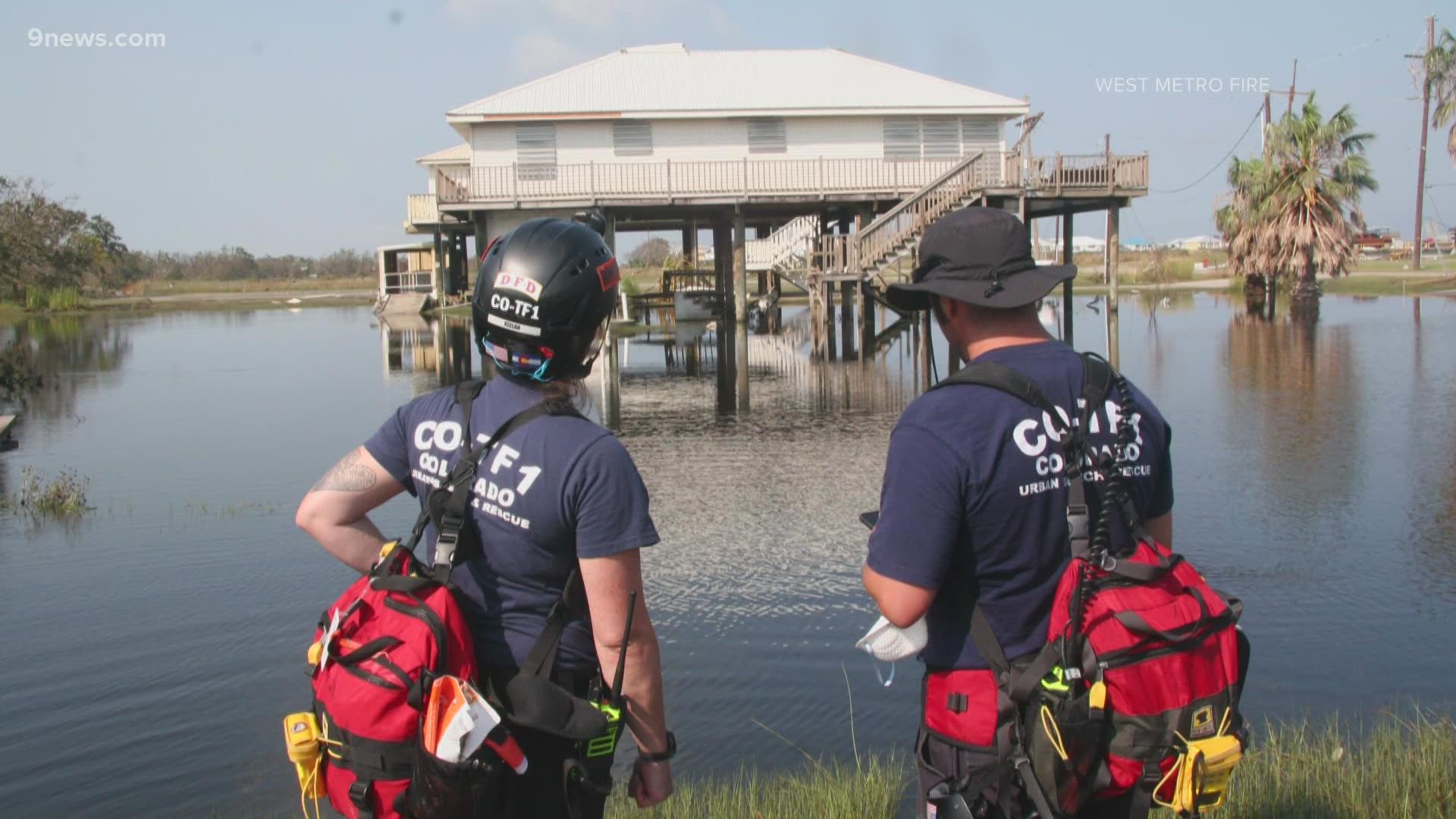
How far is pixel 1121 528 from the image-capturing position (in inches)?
114

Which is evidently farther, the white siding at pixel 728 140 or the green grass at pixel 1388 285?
the green grass at pixel 1388 285

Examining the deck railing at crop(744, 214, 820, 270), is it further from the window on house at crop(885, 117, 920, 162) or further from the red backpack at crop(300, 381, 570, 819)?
the red backpack at crop(300, 381, 570, 819)

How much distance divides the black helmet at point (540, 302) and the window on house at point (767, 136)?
30189 millimetres

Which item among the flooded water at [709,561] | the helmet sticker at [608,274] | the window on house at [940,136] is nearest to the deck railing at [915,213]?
the window on house at [940,136]

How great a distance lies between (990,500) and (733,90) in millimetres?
32437

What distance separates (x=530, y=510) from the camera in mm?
2730

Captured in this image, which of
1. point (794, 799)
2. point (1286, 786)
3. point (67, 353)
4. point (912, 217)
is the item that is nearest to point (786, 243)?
point (912, 217)

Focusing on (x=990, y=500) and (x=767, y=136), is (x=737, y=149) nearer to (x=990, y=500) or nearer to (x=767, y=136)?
(x=767, y=136)

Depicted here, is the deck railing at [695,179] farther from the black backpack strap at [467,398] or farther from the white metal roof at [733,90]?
the black backpack strap at [467,398]

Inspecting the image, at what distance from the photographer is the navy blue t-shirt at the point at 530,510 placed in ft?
8.87

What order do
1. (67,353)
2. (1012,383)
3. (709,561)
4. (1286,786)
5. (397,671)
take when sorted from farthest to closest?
(67,353) < (709,561) < (1286,786) < (1012,383) < (397,671)

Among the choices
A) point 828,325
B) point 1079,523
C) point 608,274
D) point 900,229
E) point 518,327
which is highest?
point 900,229

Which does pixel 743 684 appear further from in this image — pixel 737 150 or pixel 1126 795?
pixel 737 150

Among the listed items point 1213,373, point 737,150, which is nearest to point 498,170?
point 737,150
